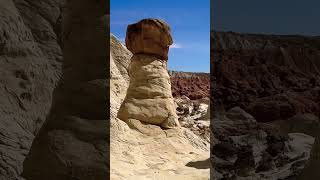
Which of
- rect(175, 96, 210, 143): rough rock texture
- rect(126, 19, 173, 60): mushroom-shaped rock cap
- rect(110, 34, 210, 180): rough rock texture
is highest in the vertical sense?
rect(126, 19, 173, 60): mushroom-shaped rock cap

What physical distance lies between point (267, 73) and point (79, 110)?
20650 millimetres

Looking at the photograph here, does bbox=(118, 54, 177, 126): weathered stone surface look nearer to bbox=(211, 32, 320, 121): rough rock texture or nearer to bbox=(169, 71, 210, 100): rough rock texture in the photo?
bbox=(211, 32, 320, 121): rough rock texture

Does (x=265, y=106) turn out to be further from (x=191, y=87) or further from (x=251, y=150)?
(x=191, y=87)

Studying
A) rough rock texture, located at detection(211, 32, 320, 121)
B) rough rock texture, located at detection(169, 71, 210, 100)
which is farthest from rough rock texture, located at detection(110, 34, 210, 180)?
rough rock texture, located at detection(169, 71, 210, 100)

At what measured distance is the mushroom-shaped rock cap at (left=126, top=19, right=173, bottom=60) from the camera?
437 inches

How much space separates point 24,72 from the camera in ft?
9.44

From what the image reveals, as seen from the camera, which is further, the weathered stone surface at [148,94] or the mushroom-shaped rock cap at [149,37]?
the mushroom-shaped rock cap at [149,37]

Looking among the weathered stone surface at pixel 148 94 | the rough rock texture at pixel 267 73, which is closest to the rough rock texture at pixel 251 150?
the weathered stone surface at pixel 148 94

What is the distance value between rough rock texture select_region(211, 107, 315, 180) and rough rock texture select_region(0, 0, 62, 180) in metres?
4.73

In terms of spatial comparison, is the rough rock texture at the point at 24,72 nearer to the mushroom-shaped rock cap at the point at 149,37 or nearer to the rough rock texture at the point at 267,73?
the mushroom-shaped rock cap at the point at 149,37

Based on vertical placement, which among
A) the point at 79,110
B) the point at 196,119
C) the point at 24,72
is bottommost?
the point at 196,119

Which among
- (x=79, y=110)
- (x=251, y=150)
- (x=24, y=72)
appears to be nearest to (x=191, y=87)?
(x=251, y=150)

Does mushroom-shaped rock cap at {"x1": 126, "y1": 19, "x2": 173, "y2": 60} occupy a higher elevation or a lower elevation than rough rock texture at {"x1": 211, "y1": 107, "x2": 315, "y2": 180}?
higher

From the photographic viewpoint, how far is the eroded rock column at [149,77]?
10617mm
